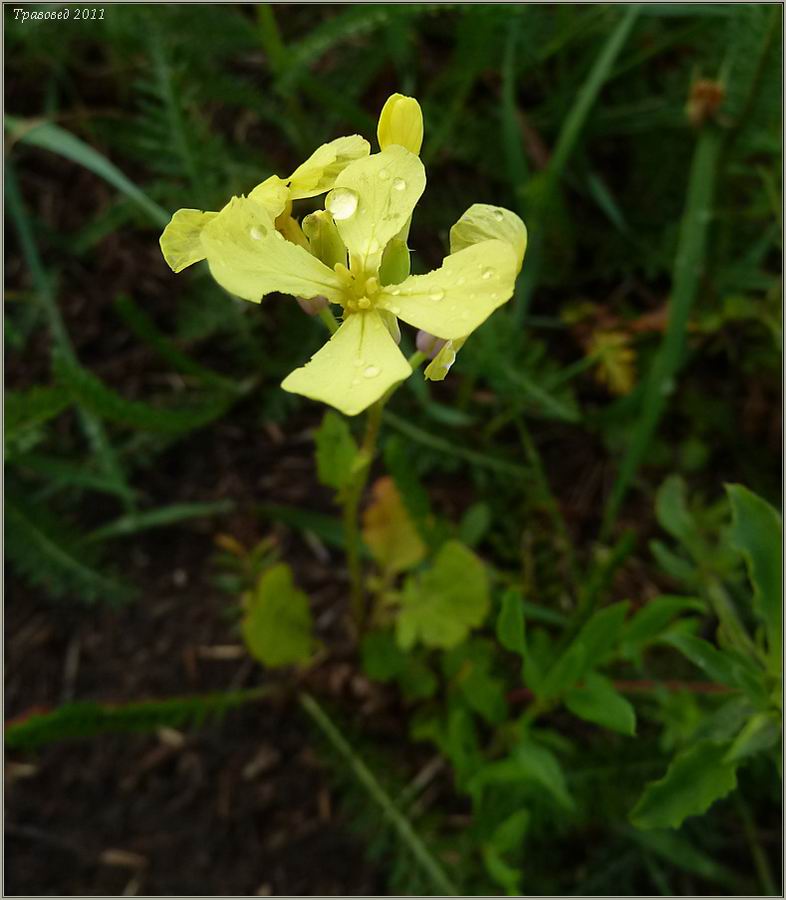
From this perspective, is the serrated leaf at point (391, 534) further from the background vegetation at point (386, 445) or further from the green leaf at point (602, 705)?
the green leaf at point (602, 705)

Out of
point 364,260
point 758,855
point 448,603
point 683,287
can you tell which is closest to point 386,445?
point 448,603

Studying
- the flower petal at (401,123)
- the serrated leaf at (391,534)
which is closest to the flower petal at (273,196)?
the flower petal at (401,123)

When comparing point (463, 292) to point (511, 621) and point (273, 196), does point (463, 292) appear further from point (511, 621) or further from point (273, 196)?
point (511, 621)

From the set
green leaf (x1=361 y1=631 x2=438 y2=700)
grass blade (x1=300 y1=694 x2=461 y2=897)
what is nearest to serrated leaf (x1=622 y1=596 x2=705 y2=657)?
green leaf (x1=361 y1=631 x2=438 y2=700)

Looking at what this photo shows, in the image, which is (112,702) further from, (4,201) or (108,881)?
(4,201)

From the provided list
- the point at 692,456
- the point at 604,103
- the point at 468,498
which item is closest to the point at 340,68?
the point at 604,103

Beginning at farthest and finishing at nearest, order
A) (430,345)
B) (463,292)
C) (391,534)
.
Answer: (391,534) → (430,345) → (463,292)
